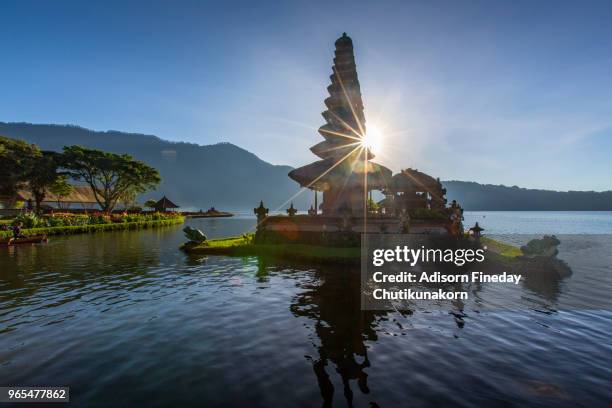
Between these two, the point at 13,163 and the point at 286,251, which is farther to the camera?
the point at 13,163

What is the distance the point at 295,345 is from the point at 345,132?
25704 mm

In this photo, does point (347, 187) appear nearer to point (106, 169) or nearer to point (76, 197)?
point (106, 169)

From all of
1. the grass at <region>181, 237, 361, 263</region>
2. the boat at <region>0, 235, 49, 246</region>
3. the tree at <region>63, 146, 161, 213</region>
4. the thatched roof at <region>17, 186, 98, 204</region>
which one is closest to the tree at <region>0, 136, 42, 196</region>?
the tree at <region>63, 146, 161, 213</region>

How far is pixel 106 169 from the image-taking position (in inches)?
2319

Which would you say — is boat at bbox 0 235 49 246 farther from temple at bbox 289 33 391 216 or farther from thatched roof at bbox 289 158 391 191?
temple at bbox 289 33 391 216

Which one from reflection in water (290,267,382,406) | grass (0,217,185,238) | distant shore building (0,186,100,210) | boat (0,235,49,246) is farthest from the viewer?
distant shore building (0,186,100,210)

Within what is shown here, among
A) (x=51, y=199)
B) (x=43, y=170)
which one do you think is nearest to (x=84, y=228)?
(x=43, y=170)

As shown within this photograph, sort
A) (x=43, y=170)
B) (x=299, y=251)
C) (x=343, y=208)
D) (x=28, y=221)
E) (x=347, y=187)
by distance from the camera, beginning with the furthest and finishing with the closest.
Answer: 1. (x=43, y=170)
2. (x=28, y=221)
3. (x=347, y=187)
4. (x=343, y=208)
5. (x=299, y=251)

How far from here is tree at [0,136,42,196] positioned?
4728 centimetres

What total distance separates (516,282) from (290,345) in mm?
14299

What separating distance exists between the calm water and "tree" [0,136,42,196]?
4323 centimetres

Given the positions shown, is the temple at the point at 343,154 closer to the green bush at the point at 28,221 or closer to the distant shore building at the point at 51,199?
the green bush at the point at 28,221

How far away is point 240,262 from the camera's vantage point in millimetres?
21828

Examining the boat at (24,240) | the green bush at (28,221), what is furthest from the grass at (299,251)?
the green bush at (28,221)
